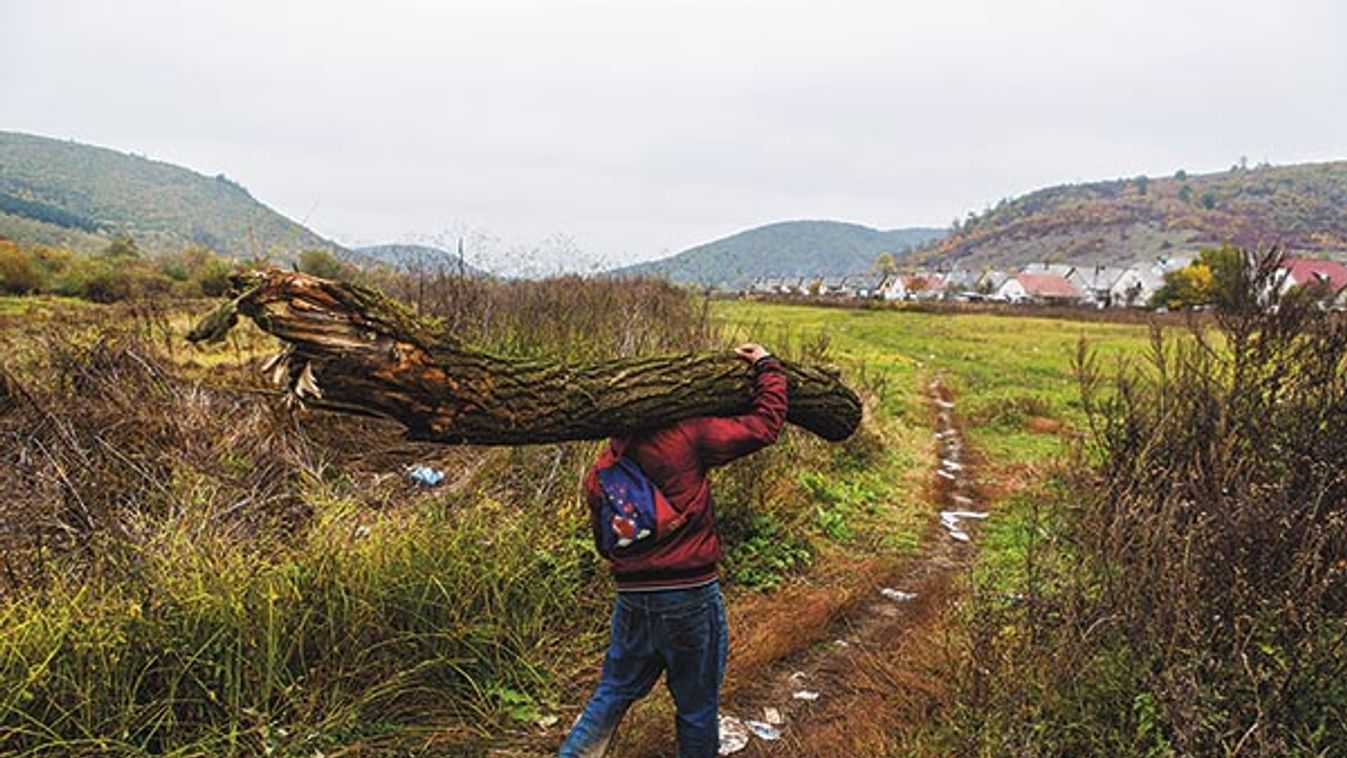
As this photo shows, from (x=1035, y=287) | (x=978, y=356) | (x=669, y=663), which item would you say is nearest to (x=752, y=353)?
(x=669, y=663)

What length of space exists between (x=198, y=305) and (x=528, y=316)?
7.47m

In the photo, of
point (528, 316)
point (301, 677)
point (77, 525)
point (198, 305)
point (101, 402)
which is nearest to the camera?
point (301, 677)

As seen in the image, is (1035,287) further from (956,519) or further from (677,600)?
(677,600)

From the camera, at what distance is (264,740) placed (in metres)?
3.21

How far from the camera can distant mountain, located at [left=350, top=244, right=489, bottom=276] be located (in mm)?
8078

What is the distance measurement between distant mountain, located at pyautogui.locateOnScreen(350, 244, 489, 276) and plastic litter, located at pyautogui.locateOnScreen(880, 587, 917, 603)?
5.20 meters

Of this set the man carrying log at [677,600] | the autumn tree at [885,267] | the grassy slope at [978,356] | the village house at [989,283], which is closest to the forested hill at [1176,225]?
the autumn tree at [885,267]

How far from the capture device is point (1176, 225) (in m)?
155

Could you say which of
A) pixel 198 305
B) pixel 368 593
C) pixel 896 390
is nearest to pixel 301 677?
pixel 368 593

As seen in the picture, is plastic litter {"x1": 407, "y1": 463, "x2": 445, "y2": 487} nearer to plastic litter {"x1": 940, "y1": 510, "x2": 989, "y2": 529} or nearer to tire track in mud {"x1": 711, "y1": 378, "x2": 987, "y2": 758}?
tire track in mud {"x1": 711, "y1": 378, "x2": 987, "y2": 758}

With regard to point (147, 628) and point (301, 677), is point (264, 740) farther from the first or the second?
point (147, 628)

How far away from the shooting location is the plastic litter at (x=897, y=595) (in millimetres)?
5789

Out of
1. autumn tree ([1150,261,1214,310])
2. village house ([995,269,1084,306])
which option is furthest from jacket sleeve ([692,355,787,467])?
village house ([995,269,1084,306])

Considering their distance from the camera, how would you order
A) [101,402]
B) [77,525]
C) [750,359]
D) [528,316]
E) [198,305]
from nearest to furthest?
1. [750,359]
2. [77,525]
3. [101,402]
4. [528,316]
5. [198,305]
